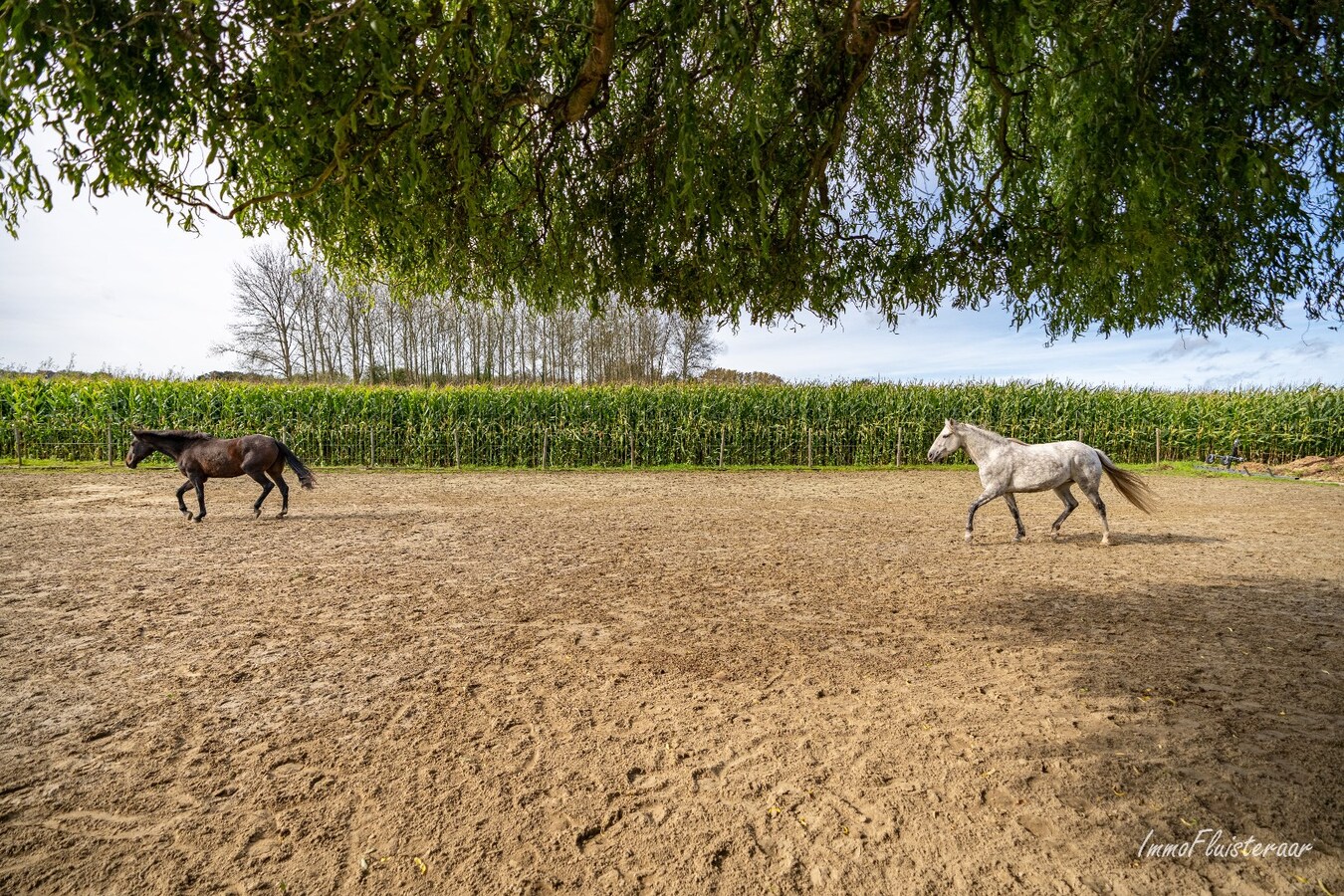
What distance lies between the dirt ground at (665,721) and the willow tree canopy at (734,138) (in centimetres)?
272

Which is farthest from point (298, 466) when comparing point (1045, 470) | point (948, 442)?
point (1045, 470)

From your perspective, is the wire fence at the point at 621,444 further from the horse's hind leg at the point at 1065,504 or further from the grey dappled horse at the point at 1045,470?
the grey dappled horse at the point at 1045,470

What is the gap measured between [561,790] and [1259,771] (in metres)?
3.57

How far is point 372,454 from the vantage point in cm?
2256

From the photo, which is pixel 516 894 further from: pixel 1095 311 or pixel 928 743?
pixel 1095 311

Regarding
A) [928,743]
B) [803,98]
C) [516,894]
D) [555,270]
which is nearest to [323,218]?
[555,270]

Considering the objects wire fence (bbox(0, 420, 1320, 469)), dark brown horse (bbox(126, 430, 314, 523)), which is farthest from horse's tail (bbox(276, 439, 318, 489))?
wire fence (bbox(0, 420, 1320, 469))

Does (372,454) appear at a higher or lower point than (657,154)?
lower

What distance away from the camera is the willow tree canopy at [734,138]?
329cm

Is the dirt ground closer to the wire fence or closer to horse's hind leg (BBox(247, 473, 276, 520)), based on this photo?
horse's hind leg (BBox(247, 473, 276, 520))

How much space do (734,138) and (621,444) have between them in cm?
1946

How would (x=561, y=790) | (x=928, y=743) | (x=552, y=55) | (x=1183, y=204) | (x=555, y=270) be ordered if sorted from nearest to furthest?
(x=561, y=790)
(x=928, y=743)
(x=1183, y=204)
(x=552, y=55)
(x=555, y=270)

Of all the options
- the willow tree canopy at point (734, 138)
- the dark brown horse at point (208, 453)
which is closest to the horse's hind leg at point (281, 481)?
the dark brown horse at point (208, 453)

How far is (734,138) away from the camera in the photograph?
4.60 metres
